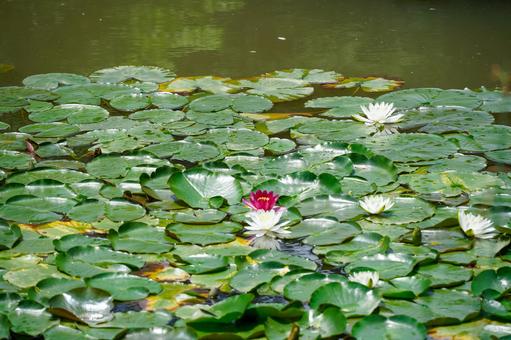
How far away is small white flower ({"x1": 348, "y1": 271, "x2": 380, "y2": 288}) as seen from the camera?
2041 mm

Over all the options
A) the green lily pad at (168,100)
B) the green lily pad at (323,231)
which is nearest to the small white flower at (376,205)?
the green lily pad at (323,231)

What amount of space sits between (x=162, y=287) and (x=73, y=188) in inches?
29.1

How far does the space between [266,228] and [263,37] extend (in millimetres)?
2567

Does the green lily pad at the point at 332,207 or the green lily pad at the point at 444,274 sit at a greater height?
the green lily pad at the point at 332,207

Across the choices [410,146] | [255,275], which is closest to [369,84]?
[410,146]

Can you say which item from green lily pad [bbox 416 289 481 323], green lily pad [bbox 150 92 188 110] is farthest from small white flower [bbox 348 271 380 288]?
green lily pad [bbox 150 92 188 110]

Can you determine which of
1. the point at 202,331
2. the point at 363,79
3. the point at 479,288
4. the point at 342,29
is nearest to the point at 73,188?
the point at 202,331

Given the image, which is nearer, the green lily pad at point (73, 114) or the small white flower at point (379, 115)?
the small white flower at point (379, 115)

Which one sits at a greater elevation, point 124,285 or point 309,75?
point 309,75

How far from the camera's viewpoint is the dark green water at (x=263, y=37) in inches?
166

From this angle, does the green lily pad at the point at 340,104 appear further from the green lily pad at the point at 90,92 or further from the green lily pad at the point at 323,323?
the green lily pad at the point at 323,323

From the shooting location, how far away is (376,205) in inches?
97.7

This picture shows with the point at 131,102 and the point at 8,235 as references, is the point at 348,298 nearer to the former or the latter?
the point at 8,235

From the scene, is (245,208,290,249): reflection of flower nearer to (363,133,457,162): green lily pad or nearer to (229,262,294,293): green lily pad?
(229,262,294,293): green lily pad
